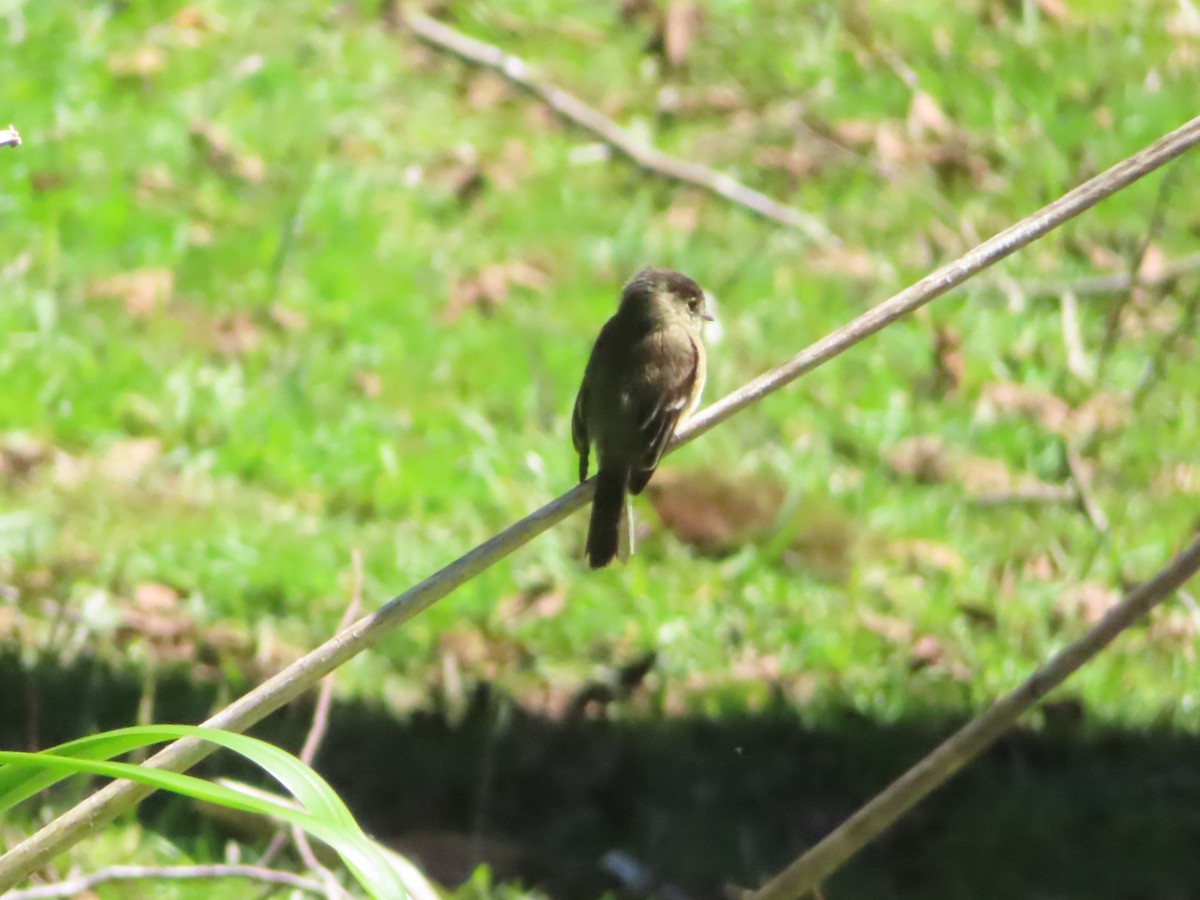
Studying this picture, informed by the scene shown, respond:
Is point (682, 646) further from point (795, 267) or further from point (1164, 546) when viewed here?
point (795, 267)

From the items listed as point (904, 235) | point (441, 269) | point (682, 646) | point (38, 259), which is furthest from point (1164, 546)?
point (38, 259)

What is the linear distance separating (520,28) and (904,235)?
2496 millimetres

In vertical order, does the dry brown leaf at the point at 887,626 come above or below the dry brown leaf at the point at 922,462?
above

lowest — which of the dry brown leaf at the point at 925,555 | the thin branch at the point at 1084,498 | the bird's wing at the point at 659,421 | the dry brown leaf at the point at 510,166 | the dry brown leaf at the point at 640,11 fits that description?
the dry brown leaf at the point at 510,166

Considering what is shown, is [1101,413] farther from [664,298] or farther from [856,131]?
[664,298]

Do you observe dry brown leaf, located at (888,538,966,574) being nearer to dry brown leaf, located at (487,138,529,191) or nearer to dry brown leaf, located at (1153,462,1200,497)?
dry brown leaf, located at (1153,462,1200,497)

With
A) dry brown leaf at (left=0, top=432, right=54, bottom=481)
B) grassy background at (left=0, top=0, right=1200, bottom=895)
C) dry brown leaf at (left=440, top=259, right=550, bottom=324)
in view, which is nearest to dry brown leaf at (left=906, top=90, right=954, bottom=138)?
grassy background at (left=0, top=0, right=1200, bottom=895)

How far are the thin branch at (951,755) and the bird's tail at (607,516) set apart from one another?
170 centimetres

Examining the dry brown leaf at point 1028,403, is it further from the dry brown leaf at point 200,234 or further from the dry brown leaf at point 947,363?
the dry brown leaf at point 200,234

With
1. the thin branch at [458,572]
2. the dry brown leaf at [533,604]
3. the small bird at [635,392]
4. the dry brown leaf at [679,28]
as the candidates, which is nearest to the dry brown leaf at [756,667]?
the dry brown leaf at [533,604]

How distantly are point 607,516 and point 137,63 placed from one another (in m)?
5.16

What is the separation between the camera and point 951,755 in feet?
9.54

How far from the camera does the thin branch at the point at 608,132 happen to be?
848cm

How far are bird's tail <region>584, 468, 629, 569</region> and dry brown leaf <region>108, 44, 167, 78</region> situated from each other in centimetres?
506
